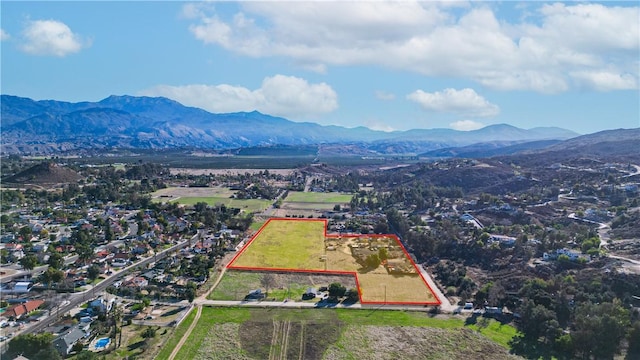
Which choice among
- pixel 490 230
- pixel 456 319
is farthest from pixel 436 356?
pixel 490 230

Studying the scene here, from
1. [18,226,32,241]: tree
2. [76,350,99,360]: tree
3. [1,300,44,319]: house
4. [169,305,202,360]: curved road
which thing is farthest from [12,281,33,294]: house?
[169,305,202,360]: curved road

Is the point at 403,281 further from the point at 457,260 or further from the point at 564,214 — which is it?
the point at 564,214

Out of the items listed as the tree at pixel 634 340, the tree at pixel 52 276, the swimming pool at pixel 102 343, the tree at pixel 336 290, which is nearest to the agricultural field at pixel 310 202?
the tree at pixel 336 290

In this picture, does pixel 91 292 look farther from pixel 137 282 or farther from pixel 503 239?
pixel 503 239

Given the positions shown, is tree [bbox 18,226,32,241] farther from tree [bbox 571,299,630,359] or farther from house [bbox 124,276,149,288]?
tree [bbox 571,299,630,359]

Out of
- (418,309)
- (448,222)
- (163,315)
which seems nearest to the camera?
Answer: (163,315)

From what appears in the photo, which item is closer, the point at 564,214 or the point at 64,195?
the point at 564,214

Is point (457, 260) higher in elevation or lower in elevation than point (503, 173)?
lower
